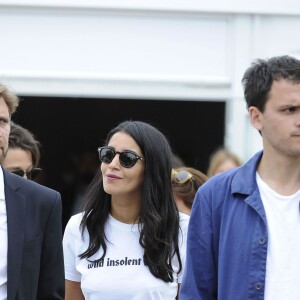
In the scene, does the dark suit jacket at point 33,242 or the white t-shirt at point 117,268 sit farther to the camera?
the white t-shirt at point 117,268

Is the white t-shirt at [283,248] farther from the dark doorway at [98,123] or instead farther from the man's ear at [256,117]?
the dark doorway at [98,123]

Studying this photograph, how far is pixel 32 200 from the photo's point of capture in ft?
13.1

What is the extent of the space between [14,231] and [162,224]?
0.96 metres

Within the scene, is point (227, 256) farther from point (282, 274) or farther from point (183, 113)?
point (183, 113)

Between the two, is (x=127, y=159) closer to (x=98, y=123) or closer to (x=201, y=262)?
(x=201, y=262)

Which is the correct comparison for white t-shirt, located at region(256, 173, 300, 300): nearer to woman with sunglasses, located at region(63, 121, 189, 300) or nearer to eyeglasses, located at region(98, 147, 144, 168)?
woman with sunglasses, located at region(63, 121, 189, 300)

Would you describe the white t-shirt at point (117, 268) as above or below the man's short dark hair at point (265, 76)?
below

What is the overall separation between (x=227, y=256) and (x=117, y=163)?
1.14 metres

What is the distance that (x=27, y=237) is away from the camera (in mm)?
3863

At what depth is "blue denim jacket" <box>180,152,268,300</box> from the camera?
3.43 metres

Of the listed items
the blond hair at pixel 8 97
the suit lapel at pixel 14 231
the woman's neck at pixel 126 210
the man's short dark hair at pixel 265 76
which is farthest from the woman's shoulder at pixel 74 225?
the man's short dark hair at pixel 265 76

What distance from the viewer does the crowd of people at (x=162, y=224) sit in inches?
135

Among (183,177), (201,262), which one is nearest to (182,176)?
Answer: (183,177)

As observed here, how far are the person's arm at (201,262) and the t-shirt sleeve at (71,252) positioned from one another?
998 mm
